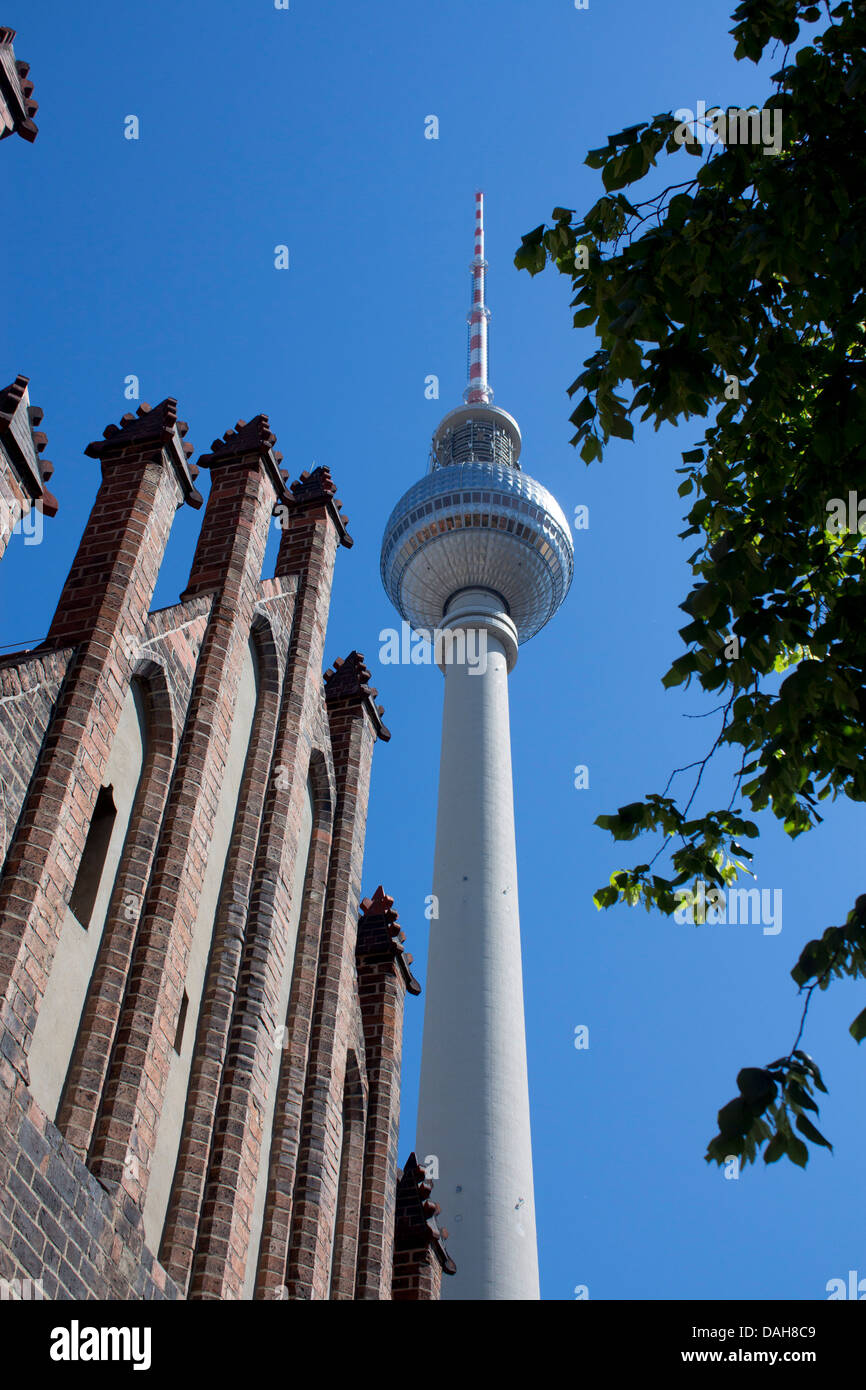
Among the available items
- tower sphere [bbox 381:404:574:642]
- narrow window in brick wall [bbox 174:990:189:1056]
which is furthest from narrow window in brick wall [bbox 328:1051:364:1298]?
tower sphere [bbox 381:404:574:642]

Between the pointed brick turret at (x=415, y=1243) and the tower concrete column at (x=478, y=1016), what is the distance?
1834 centimetres

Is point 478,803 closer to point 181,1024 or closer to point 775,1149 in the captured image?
point 181,1024

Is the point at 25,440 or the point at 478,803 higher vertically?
the point at 478,803

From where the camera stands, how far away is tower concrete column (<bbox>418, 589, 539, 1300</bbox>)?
35688 mm

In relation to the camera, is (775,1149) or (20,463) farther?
(20,463)

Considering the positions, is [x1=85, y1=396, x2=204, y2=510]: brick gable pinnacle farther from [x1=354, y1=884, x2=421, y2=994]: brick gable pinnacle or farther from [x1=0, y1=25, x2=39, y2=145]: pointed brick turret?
[x1=354, y1=884, x2=421, y2=994]: brick gable pinnacle

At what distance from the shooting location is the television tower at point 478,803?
36.5m

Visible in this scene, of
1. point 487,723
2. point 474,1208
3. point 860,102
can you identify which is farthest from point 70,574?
point 487,723

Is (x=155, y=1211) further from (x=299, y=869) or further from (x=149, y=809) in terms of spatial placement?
(x=299, y=869)

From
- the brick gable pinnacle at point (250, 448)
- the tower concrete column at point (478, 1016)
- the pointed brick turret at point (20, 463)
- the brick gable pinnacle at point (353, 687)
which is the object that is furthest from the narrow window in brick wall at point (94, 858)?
the tower concrete column at point (478, 1016)

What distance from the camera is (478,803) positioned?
155 feet

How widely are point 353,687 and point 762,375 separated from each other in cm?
870

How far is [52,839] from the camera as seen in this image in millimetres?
8906

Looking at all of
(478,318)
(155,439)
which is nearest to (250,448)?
(155,439)
